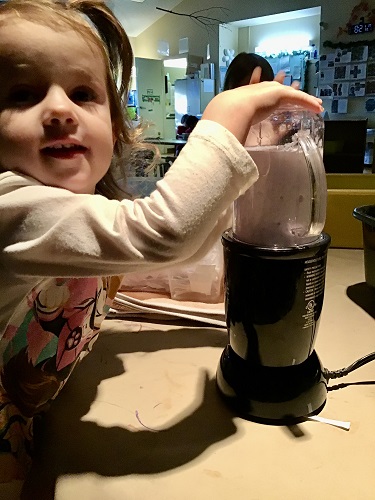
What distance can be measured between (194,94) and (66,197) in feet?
12.4

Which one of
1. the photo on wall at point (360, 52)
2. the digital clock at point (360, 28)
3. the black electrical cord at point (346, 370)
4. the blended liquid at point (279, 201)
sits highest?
the digital clock at point (360, 28)

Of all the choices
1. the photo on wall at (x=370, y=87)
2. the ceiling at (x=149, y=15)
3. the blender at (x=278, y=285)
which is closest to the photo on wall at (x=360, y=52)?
the photo on wall at (x=370, y=87)

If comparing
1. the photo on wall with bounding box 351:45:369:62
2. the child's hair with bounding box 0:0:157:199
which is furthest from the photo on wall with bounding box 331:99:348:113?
the child's hair with bounding box 0:0:157:199

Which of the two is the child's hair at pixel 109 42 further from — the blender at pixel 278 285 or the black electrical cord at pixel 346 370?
the black electrical cord at pixel 346 370

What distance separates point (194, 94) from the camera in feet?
12.7

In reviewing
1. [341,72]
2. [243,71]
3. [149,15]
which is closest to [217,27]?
[149,15]

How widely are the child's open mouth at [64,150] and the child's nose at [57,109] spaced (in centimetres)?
2

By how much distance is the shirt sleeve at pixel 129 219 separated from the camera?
0.34m

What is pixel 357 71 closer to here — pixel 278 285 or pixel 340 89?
pixel 340 89

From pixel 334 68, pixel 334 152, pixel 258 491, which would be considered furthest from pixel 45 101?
pixel 334 68

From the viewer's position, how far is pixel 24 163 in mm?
393

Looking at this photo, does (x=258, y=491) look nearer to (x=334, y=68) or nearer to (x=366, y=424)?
(x=366, y=424)

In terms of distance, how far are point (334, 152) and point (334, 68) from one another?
2.06 m

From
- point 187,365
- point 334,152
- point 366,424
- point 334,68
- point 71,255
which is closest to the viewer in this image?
point 71,255
